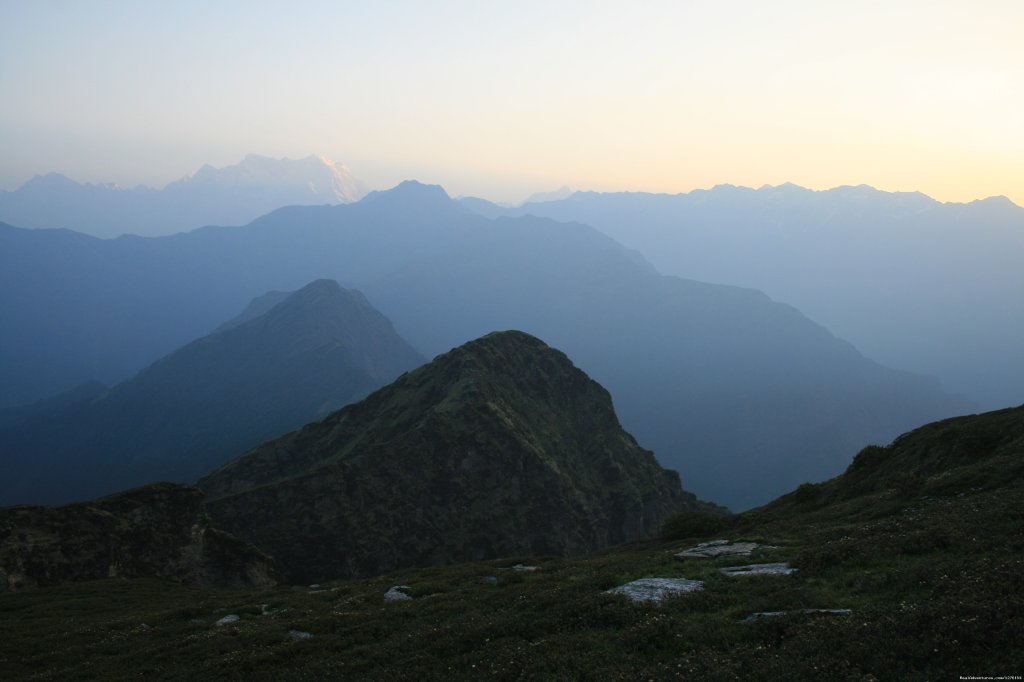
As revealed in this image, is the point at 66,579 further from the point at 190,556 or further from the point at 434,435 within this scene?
the point at 434,435

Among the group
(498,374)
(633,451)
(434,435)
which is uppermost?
(498,374)

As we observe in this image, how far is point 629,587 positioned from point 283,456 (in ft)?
405

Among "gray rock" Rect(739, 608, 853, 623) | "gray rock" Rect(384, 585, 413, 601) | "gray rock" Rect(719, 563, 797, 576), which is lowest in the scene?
"gray rock" Rect(384, 585, 413, 601)

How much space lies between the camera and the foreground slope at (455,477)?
10675 centimetres

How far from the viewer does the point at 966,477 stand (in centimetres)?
3131

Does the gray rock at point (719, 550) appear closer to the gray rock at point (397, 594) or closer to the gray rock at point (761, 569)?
the gray rock at point (761, 569)

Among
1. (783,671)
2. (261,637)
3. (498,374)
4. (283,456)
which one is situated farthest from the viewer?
(498,374)

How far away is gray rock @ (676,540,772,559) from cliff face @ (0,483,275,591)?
57981 millimetres

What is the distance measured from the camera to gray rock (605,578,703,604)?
71.4 feet

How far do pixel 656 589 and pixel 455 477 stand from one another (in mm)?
102092

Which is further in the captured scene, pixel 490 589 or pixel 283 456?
pixel 283 456

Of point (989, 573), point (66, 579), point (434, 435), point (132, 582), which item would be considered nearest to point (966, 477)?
point (989, 573)

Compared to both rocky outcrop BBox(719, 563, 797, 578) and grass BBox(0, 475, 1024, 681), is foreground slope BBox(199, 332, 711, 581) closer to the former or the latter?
grass BBox(0, 475, 1024, 681)

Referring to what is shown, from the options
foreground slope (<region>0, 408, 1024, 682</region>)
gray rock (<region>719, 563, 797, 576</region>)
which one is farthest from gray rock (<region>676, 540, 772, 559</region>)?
gray rock (<region>719, 563, 797, 576</region>)
